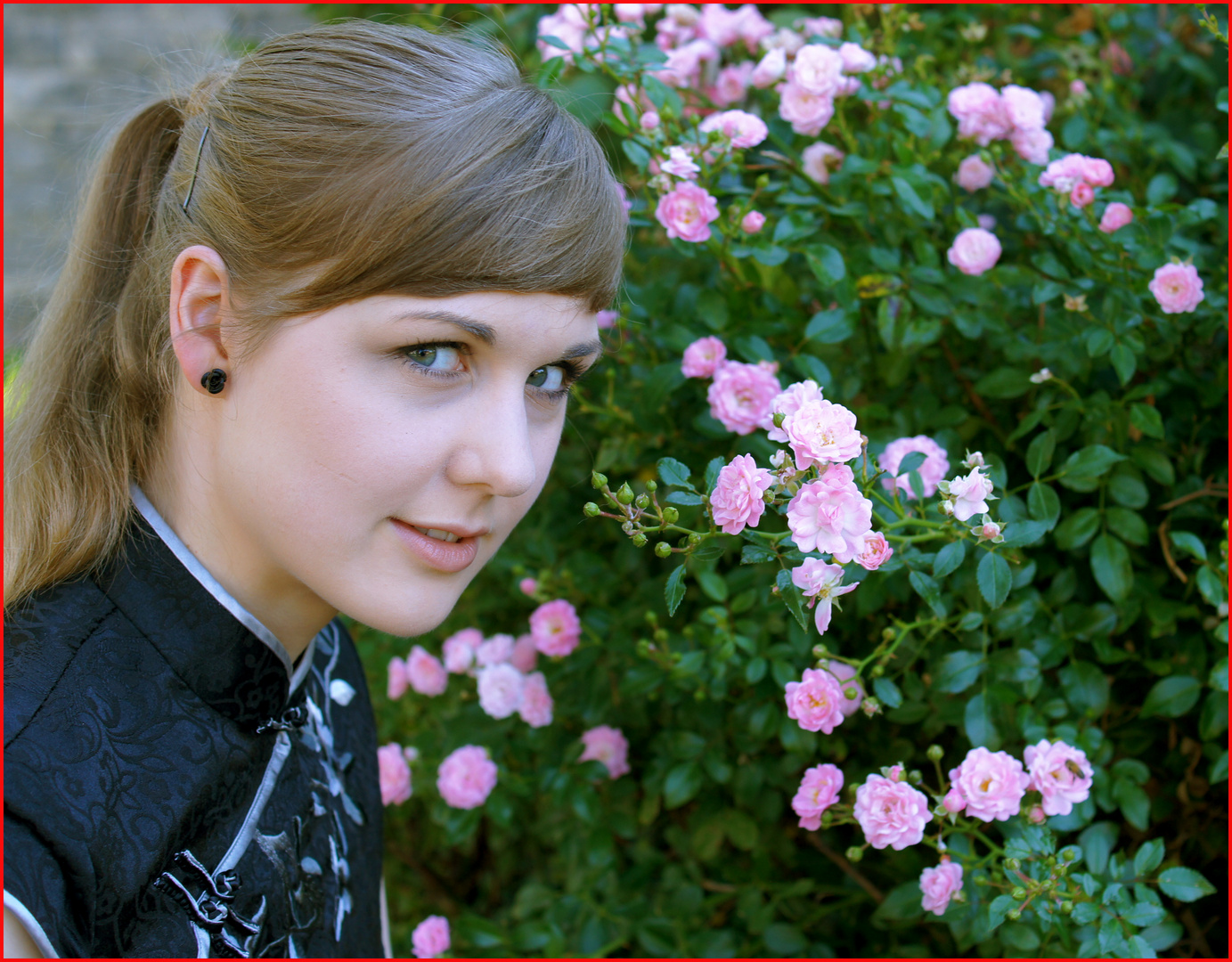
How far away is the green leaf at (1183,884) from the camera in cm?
116

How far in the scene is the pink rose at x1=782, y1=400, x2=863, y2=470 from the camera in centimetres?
96

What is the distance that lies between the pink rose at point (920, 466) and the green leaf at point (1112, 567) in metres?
0.27

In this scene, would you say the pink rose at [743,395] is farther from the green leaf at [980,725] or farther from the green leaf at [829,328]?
the green leaf at [980,725]

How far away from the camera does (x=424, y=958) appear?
174 centimetres

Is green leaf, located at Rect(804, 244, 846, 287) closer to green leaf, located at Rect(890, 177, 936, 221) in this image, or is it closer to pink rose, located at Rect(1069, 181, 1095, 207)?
green leaf, located at Rect(890, 177, 936, 221)

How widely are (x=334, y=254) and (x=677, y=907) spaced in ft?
4.24

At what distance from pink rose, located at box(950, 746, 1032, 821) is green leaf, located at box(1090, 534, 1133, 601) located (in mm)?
347

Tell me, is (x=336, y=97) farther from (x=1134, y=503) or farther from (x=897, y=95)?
(x=1134, y=503)

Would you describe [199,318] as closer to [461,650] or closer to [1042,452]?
[461,650]

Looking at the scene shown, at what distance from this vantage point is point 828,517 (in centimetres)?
95

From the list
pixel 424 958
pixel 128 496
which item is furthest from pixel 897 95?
pixel 424 958

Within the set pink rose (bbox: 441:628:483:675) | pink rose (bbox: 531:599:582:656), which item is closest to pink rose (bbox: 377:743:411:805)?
pink rose (bbox: 441:628:483:675)

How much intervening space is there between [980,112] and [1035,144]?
103 mm

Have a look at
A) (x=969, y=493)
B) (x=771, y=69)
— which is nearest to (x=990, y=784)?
(x=969, y=493)
